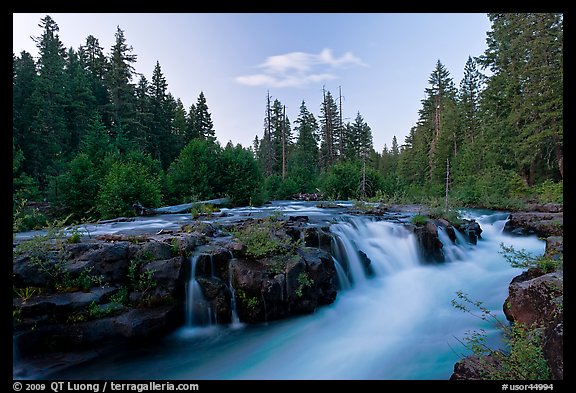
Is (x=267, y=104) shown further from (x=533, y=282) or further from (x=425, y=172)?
(x=533, y=282)

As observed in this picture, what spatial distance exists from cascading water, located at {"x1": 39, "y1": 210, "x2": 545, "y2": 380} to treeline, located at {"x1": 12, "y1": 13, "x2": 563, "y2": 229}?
5.17 m

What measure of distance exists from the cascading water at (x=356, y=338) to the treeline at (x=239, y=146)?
517cm

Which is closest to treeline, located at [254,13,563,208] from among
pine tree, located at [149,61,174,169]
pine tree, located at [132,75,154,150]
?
pine tree, located at [149,61,174,169]

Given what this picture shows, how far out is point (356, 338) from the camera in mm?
6250

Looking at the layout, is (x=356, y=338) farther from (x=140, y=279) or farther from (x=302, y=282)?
(x=140, y=279)

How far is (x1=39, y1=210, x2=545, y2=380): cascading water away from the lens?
507 centimetres

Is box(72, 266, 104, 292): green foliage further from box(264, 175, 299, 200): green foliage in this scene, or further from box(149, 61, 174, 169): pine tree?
box(149, 61, 174, 169): pine tree

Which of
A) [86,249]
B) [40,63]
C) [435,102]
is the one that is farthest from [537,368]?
[435,102]

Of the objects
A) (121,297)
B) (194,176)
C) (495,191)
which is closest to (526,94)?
(495,191)

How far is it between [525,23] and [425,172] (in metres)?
22.0

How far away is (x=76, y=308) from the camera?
5383 millimetres

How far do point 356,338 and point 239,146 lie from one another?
19425 mm

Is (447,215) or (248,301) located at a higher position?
(447,215)

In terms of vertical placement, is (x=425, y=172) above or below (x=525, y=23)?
below
